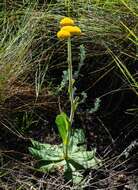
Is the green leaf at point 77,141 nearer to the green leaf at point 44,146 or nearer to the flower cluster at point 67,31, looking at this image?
Result: the green leaf at point 44,146

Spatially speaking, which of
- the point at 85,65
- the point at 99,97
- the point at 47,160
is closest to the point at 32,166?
the point at 47,160

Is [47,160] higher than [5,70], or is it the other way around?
[5,70]

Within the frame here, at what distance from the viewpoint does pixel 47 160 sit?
1.74 m

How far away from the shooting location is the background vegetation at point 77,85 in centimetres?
179

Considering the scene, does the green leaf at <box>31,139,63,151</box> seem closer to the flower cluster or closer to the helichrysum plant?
the helichrysum plant

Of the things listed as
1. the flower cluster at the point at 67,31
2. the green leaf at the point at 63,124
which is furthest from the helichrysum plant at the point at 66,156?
the flower cluster at the point at 67,31

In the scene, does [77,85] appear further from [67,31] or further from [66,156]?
[67,31]

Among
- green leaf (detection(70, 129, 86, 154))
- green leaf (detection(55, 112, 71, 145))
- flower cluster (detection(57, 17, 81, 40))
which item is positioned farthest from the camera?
green leaf (detection(70, 129, 86, 154))

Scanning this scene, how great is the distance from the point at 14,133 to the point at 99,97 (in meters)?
0.35

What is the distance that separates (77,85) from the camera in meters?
2.08

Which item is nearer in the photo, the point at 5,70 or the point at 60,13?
the point at 5,70

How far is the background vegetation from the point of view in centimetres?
179

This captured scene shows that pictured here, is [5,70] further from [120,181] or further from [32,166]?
[120,181]

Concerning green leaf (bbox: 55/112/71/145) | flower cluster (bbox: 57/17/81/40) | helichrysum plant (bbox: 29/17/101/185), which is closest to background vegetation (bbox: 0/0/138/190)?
helichrysum plant (bbox: 29/17/101/185)
